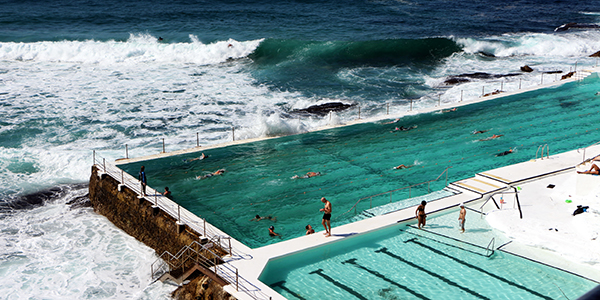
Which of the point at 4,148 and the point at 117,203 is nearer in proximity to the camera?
the point at 117,203

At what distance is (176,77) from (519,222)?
31648mm

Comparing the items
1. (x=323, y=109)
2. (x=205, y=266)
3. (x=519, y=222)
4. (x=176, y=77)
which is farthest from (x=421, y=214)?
(x=176, y=77)

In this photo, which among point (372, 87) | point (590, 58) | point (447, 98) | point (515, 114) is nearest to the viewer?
point (515, 114)

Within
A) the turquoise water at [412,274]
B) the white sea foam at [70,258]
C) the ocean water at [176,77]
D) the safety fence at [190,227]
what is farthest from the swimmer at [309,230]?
the ocean water at [176,77]

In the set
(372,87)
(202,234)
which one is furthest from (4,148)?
(372,87)

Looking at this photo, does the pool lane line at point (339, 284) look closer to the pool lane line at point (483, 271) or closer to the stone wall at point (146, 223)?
the stone wall at point (146, 223)

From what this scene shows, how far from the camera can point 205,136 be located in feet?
91.2

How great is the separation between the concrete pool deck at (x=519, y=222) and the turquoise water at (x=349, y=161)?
134cm

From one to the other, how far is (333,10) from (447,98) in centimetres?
3820

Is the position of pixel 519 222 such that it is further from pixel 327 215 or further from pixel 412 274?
pixel 327 215

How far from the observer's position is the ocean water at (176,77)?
18.2m

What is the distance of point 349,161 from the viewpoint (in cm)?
2275

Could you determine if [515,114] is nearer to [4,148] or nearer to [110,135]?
[110,135]

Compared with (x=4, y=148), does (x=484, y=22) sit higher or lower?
higher
